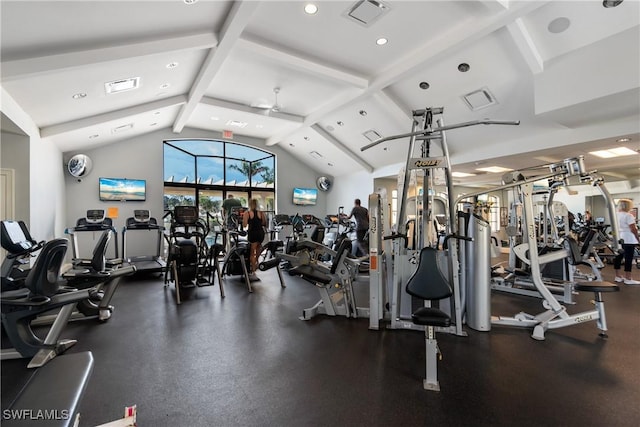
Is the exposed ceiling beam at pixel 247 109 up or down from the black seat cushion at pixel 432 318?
up

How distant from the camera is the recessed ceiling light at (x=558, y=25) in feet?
13.4

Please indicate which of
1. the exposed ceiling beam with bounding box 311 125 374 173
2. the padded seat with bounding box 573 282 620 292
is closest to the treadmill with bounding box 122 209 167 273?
the exposed ceiling beam with bounding box 311 125 374 173

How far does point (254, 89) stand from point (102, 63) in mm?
3319

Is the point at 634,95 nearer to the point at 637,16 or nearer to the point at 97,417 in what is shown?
the point at 637,16

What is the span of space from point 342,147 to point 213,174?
13.7 ft

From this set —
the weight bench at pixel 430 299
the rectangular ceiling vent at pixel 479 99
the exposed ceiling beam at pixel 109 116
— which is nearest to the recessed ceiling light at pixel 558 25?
the rectangular ceiling vent at pixel 479 99

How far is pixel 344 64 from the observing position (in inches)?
219

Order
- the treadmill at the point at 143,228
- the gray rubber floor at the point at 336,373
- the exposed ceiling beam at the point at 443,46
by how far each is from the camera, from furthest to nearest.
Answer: the treadmill at the point at 143,228 < the exposed ceiling beam at the point at 443,46 < the gray rubber floor at the point at 336,373

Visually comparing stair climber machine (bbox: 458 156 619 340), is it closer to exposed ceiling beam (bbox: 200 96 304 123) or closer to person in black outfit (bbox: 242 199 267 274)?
person in black outfit (bbox: 242 199 267 274)

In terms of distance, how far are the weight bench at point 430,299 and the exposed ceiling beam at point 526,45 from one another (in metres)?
3.71

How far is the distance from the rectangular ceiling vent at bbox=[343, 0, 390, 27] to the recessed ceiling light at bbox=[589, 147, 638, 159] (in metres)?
5.59

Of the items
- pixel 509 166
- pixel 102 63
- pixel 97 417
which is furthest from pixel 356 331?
pixel 509 166

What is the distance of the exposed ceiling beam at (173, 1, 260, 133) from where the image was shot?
367cm

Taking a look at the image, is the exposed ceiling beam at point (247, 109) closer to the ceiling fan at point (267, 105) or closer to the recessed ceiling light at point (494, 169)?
the ceiling fan at point (267, 105)
